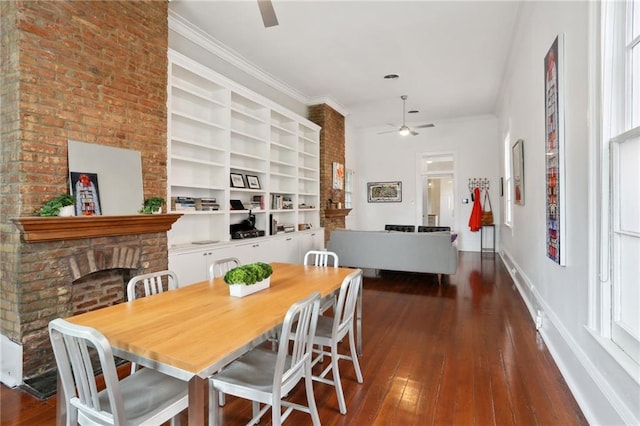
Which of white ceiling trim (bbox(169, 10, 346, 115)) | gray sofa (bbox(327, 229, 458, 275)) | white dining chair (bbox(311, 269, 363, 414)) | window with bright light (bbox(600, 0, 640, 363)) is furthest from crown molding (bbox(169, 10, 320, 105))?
window with bright light (bbox(600, 0, 640, 363))

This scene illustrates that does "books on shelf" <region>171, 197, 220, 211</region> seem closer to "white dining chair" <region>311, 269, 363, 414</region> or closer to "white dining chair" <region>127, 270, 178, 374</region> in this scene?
"white dining chair" <region>127, 270, 178, 374</region>

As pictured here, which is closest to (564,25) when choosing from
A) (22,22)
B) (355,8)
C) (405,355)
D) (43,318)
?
(355,8)

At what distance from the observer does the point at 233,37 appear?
441 centimetres

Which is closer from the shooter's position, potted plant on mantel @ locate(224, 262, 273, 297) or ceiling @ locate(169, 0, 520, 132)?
potted plant on mantel @ locate(224, 262, 273, 297)

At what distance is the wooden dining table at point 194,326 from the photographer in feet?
4.02

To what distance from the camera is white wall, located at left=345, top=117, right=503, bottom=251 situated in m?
8.30

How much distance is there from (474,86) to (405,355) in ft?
17.8

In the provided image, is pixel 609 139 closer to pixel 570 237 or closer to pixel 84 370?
pixel 570 237

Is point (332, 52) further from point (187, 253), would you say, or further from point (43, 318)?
point (43, 318)

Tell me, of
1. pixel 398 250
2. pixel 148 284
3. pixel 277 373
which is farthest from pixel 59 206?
pixel 398 250

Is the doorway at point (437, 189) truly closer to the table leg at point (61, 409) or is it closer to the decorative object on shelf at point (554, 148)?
the decorative object on shelf at point (554, 148)

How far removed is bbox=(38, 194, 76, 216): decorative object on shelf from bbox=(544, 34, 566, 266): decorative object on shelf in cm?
368

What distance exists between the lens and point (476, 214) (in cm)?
812

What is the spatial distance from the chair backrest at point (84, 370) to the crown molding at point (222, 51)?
12.6ft
